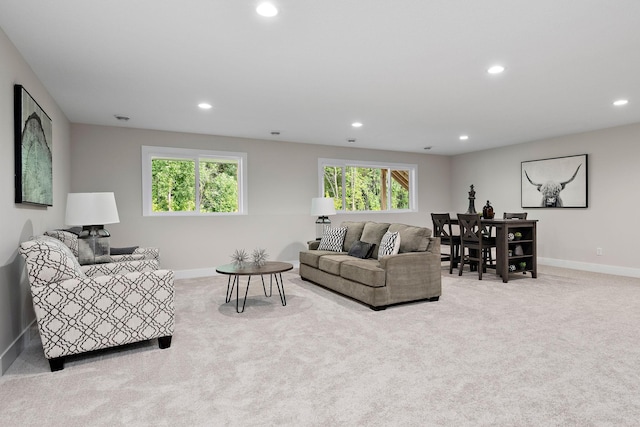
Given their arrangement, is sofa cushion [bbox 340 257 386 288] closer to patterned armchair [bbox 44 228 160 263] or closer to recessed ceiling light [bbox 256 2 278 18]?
patterned armchair [bbox 44 228 160 263]

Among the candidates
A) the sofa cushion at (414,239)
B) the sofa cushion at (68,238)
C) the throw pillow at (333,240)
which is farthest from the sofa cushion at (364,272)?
the sofa cushion at (68,238)

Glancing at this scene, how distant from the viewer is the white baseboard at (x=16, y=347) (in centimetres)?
252

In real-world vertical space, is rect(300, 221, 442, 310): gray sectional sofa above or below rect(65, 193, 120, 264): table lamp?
below

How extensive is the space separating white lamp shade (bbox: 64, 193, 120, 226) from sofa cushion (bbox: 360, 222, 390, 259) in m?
3.03

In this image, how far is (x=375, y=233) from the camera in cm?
Result: 497

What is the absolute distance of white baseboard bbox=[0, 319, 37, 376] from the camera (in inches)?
99.4

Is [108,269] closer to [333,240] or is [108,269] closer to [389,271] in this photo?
[389,271]

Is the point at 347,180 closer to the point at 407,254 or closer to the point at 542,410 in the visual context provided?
the point at 407,254

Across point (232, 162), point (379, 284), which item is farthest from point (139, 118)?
point (379, 284)

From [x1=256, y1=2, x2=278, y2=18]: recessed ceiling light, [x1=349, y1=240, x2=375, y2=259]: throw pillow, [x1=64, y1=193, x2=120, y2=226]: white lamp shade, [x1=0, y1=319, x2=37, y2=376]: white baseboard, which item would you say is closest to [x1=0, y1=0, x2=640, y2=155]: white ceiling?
[x1=256, y1=2, x2=278, y2=18]: recessed ceiling light

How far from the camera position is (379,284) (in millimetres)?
3902

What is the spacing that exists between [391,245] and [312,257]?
1.37 metres

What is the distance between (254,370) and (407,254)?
2.22 m

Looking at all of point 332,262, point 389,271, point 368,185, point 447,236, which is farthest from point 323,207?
point 389,271
